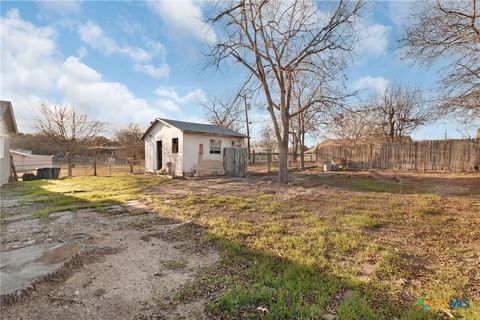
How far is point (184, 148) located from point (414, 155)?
15554mm

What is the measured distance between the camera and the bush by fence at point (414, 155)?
14.5 metres

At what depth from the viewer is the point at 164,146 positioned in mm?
15141

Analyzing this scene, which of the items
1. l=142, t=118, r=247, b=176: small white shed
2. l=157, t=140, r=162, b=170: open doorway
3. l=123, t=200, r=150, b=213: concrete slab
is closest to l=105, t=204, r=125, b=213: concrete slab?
l=123, t=200, r=150, b=213: concrete slab

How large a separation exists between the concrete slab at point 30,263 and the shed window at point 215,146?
11765 millimetres

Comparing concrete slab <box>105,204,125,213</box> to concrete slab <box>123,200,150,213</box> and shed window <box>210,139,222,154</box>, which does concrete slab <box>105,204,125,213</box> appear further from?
shed window <box>210,139,222,154</box>

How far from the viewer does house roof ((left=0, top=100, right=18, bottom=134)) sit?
10.3 metres

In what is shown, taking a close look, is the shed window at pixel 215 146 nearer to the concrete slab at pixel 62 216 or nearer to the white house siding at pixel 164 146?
the white house siding at pixel 164 146

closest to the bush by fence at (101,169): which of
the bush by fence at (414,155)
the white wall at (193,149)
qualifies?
the white wall at (193,149)

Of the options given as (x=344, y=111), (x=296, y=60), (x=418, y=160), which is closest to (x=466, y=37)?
(x=344, y=111)

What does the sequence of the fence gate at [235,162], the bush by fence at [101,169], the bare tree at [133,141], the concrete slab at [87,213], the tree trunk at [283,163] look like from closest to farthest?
the concrete slab at [87,213] → the tree trunk at [283,163] → the fence gate at [235,162] → the bush by fence at [101,169] → the bare tree at [133,141]

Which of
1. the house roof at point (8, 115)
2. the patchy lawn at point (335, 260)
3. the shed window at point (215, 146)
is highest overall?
the house roof at point (8, 115)

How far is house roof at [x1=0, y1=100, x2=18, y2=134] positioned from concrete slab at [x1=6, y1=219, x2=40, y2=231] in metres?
7.96

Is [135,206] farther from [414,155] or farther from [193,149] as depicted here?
[414,155]

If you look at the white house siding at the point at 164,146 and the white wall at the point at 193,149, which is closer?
the white wall at the point at 193,149
